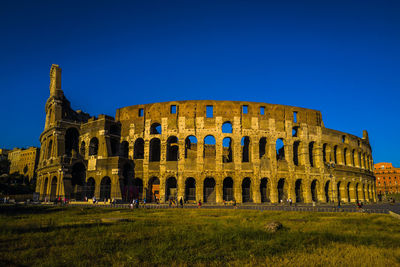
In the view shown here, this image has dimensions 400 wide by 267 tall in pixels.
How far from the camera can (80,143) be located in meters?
43.6

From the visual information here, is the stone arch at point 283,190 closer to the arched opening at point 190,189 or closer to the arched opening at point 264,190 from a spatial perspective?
the arched opening at point 264,190

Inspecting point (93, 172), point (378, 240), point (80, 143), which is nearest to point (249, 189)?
point (93, 172)

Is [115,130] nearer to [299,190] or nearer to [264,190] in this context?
[264,190]

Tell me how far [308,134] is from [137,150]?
81.8ft

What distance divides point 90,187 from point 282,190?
1037 inches

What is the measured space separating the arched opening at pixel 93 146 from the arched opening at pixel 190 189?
1448cm

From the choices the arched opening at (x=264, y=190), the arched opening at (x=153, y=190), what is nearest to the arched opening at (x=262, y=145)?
the arched opening at (x=264, y=190)

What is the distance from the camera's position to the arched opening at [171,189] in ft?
125

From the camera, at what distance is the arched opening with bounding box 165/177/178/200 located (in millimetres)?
37956

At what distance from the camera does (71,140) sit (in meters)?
46.3

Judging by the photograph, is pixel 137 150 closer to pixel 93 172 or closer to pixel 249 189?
pixel 93 172

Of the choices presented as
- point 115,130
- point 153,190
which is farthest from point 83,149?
point 153,190

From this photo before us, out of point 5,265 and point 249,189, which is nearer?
point 5,265

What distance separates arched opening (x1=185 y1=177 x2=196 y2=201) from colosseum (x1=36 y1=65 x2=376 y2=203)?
0.13m
